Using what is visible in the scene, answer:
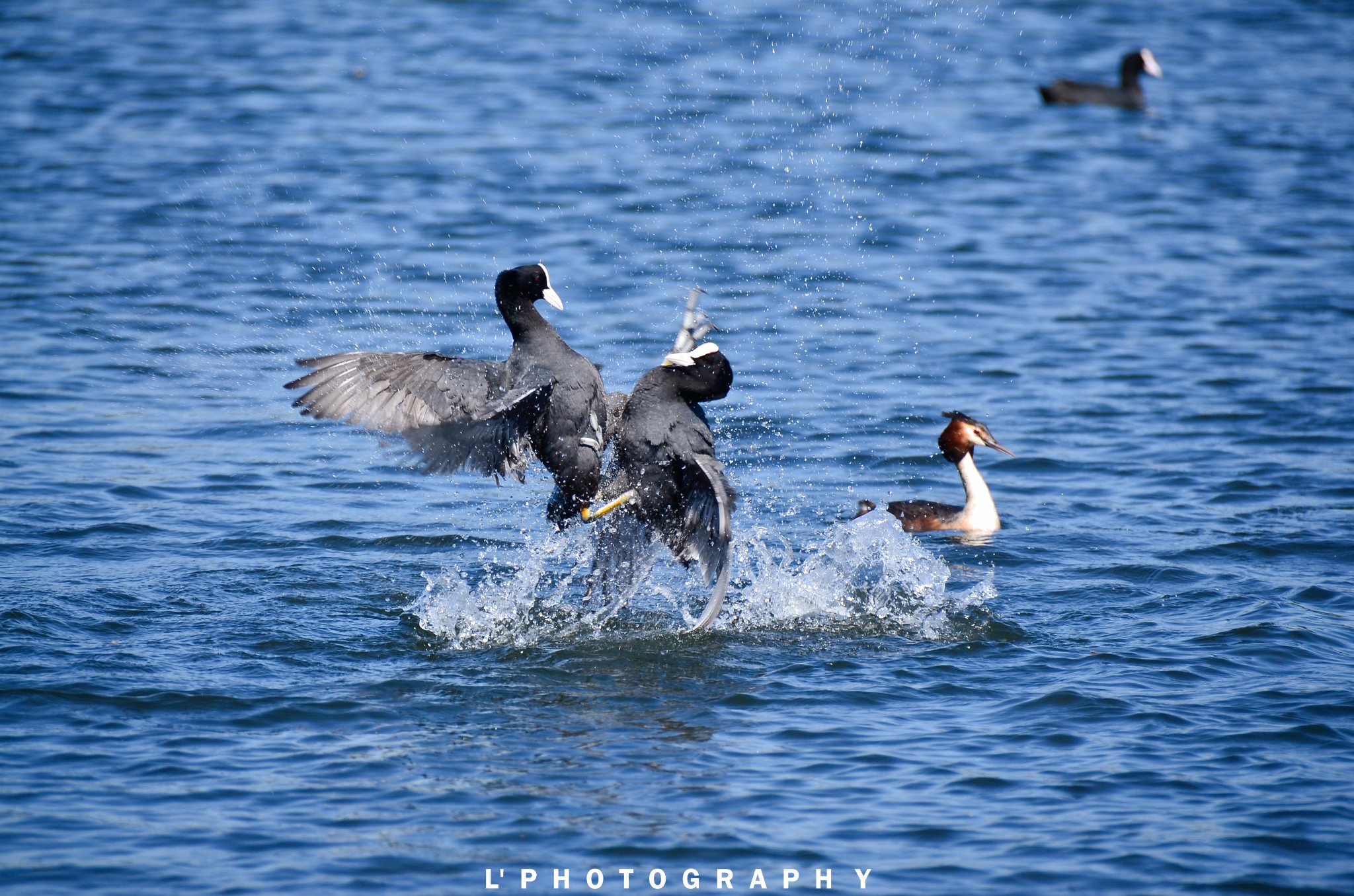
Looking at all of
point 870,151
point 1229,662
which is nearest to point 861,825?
point 1229,662

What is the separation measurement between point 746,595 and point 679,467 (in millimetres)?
828

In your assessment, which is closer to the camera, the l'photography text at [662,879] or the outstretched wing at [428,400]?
the l'photography text at [662,879]

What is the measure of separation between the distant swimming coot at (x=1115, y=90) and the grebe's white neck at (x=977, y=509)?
357 inches

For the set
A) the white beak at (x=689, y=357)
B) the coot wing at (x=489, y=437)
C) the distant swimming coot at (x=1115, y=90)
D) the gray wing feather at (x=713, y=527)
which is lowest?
the gray wing feather at (x=713, y=527)

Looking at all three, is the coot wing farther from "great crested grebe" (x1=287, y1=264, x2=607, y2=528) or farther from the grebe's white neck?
the grebe's white neck

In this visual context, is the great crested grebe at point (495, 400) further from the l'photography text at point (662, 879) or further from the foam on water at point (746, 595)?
the l'photography text at point (662, 879)

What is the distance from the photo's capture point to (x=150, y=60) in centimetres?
1653

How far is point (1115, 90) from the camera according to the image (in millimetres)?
15281

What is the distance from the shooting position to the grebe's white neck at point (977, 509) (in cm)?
726

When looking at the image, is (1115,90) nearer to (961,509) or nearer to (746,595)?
(961,509)

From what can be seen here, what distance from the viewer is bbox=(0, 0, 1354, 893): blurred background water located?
445 cm

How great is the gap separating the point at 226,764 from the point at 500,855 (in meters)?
0.99

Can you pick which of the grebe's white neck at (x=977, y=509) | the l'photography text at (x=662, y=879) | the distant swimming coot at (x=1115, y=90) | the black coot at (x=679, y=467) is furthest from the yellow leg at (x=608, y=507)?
the distant swimming coot at (x=1115, y=90)

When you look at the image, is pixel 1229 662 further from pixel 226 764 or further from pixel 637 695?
pixel 226 764
